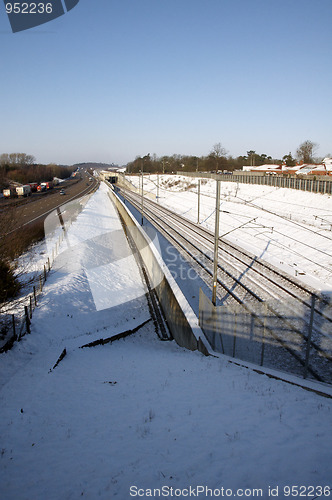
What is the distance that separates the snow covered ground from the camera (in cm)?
2208

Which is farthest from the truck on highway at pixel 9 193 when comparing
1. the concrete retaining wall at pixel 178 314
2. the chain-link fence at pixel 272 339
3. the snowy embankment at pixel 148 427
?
the chain-link fence at pixel 272 339

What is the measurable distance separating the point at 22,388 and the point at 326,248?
75.7ft

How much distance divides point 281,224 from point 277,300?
75.6 ft

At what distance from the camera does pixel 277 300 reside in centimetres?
1334

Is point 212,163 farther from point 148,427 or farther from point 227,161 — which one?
point 148,427

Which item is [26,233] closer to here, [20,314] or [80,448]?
[20,314]

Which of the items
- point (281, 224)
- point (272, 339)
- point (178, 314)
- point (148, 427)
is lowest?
point (178, 314)

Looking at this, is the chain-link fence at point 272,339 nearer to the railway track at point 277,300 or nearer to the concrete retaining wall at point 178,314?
the railway track at point 277,300

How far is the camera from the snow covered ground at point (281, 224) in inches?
869

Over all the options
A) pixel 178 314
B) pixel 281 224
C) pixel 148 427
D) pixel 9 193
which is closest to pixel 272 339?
pixel 178 314

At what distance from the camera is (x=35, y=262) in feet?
90.2

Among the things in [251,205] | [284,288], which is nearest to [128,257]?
[284,288]

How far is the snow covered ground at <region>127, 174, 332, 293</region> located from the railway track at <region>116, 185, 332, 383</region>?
1738mm

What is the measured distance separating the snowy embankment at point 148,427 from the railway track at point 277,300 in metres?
2.41
